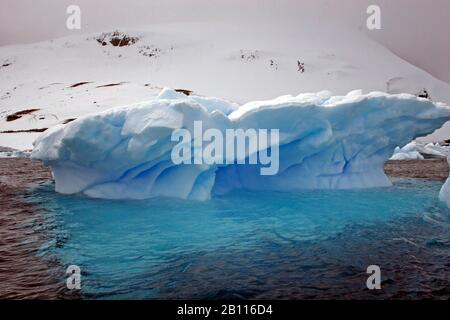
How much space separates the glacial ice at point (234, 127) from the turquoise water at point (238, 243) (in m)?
0.76

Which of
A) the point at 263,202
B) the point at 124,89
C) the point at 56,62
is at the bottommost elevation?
the point at 263,202

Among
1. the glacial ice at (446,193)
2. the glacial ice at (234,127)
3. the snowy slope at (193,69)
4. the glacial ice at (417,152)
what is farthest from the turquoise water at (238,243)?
the snowy slope at (193,69)

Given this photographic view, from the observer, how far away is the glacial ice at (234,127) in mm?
8961

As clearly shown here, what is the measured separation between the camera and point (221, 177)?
36.0 feet

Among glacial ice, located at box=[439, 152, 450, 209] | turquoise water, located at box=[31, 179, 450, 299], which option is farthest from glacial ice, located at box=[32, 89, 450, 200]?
glacial ice, located at box=[439, 152, 450, 209]

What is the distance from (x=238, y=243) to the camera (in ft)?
20.3

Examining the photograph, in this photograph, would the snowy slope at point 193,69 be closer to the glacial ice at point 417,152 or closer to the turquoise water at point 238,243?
the glacial ice at point 417,152

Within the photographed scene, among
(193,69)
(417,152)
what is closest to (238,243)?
(417,152)

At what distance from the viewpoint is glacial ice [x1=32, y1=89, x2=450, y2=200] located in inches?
353

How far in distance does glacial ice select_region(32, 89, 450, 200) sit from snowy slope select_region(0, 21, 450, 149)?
68.0 ft

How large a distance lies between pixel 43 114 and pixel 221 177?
29310 mm

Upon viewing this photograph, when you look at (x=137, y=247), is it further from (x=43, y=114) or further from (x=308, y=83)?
(x=308, y=83)

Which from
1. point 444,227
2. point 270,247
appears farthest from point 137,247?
point 444,227

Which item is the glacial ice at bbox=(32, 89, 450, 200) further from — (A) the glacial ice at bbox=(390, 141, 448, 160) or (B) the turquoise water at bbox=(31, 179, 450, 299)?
(A) the glacial ice at bbox=(390, 141, 448, 160)
